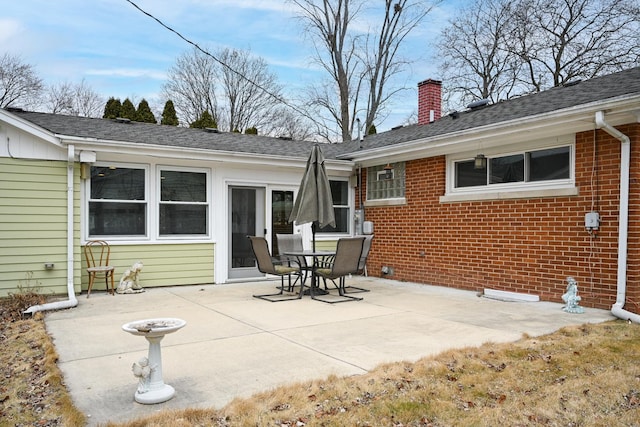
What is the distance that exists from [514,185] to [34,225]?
7.76 metres

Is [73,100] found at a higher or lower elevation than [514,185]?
higher

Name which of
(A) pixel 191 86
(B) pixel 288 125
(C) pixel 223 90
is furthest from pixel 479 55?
(A) pixel 191 86

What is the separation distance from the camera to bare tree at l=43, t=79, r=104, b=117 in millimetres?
22078

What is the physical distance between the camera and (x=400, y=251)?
965cm

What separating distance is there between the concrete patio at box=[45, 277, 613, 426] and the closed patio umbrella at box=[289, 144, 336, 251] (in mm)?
1351

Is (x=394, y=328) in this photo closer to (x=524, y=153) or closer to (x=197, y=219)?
(x=524, y=153)

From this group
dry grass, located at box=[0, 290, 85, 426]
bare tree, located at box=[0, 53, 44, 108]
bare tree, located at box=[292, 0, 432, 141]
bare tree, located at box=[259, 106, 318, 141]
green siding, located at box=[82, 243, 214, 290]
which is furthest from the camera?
bare tree, located at box=[259, 106, 318, 141]

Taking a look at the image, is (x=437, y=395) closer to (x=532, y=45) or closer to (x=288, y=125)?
(x=532, y=45)

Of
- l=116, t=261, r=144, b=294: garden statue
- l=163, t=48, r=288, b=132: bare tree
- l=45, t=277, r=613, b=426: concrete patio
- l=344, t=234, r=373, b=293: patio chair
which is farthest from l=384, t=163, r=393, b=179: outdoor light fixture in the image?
l=163, t=48, r=288, b=132: bare tree

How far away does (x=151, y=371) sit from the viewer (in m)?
3.18

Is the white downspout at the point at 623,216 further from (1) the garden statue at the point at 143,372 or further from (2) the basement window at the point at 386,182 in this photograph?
(1) the garden statue at the point at 143,372

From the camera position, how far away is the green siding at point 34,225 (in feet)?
23.1

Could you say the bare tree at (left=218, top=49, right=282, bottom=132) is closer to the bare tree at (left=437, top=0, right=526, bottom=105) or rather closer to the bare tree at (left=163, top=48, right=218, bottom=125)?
the bare tree at (left=163, top=48, right=218, bottom=125)

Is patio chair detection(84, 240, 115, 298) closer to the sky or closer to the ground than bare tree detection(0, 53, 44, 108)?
closer to the ground
